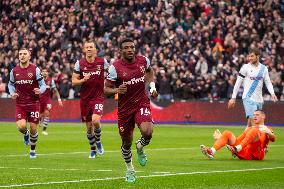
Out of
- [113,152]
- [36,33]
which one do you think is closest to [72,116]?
[36,33]

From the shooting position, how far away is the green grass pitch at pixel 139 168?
49.7 feet

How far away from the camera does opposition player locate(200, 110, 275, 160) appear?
2038cm

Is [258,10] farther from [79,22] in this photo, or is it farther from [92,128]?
[92,128]

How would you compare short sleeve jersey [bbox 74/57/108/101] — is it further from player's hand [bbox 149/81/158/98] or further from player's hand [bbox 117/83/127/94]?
player's hand [bbox 117/83/127/94]

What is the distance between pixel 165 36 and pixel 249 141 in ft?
89.2

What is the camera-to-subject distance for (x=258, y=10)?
45281 mm

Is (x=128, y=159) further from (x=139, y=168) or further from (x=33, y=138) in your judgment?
(x=33, y=138)

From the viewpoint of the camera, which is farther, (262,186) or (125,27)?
(125,27)

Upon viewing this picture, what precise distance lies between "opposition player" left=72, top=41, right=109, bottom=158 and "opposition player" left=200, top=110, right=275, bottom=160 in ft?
10.7

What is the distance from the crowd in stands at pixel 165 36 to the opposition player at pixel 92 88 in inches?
770

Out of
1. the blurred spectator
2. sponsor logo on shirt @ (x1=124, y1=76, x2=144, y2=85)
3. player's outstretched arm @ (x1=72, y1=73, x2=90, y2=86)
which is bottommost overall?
the blurred spectator

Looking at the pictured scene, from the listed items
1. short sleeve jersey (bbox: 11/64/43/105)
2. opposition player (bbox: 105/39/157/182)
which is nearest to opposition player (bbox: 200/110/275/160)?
opposition player (bbox: 105/39/157/182)

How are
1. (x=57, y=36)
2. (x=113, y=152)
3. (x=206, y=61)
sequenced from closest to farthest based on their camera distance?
(x=113, y=152) < (x=206, y=61) < (x=57, y=36)

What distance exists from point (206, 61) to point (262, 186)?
96.5 ft
